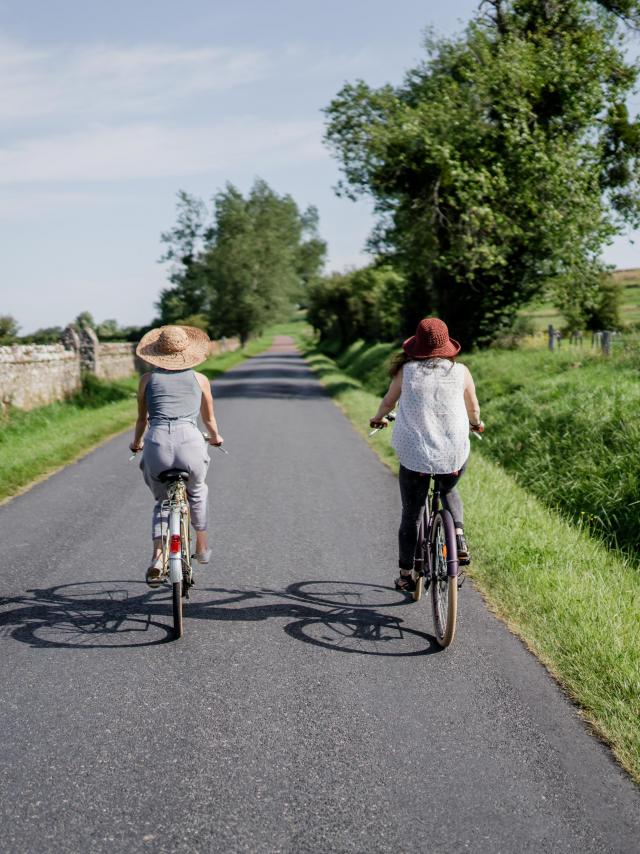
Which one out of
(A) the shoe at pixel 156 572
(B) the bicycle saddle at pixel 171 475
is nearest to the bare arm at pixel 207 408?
(B) the bicycle saddle at pixel 171 475

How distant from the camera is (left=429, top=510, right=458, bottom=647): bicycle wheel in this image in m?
4.84

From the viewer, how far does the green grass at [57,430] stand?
37.6 feet

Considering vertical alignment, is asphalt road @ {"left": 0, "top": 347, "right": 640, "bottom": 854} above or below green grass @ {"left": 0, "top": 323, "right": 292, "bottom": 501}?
below

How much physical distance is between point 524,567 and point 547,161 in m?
17.6

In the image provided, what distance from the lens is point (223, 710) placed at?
4.12 m

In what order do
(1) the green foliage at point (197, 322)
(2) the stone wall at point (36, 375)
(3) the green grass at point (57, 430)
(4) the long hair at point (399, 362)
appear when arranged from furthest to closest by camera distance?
(1) the green foliage at point (197, 322)
(2) the stone wall at point (36, 375)
(3) the green grass at point (57, 430)
(4) the long hair at point (399, 362)

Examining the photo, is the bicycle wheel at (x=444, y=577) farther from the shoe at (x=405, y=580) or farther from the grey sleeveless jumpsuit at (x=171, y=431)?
the grey sleeveless jumpsuit at (x=171, y=431)

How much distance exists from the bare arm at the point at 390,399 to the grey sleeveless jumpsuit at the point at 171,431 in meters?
1.24

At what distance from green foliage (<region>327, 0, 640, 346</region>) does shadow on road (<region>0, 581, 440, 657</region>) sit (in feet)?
56.6

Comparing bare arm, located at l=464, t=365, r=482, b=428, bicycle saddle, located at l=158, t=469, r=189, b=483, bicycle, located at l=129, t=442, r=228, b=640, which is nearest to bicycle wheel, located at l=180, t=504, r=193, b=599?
bicycle, located at l=129, t=442, r=228, b=640

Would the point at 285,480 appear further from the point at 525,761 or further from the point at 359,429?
the point at 525,761

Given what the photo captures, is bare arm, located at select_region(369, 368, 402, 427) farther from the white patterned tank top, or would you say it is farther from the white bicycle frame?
the white bicycle frame

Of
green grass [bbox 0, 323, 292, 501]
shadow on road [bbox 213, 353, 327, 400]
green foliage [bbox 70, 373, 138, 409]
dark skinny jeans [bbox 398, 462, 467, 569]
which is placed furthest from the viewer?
shadow on road [bbox 213, 353, 327, 400]

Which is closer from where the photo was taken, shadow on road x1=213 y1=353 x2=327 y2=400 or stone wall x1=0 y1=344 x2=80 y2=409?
stone wall x1=0 y1=344 x2=80 y2=409
